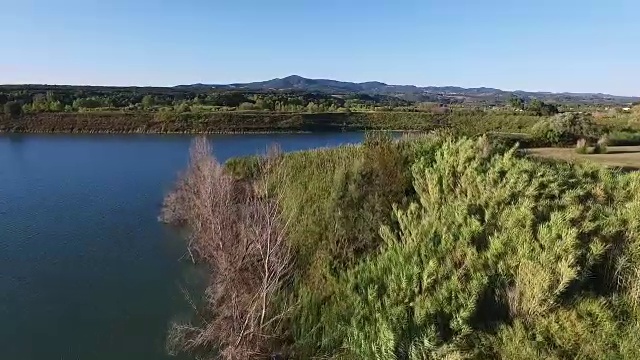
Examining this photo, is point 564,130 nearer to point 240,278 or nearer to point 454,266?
point 454,266

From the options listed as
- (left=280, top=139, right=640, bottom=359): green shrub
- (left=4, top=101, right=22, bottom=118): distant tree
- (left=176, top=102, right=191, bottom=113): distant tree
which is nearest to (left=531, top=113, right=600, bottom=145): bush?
(left=280, top=139, right=640, bottom=359): green shrub

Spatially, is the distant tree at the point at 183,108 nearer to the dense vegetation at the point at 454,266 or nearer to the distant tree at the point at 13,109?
the distant tree at the point at 13,109

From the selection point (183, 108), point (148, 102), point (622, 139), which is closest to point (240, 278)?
point (622, 139)

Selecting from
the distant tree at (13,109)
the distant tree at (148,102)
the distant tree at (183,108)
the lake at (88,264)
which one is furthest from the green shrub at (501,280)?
the distant tree at (148,102)

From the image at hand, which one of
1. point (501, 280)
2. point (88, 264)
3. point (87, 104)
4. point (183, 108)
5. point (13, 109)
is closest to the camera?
point (501, 280)

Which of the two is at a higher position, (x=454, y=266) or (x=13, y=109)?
(x=454, y=266)

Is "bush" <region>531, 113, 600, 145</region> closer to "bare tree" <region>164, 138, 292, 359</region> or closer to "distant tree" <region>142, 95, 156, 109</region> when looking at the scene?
"bare tree" <region>164, 138, 292, 359</region>

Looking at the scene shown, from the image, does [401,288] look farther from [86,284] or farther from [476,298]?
[86,284]
